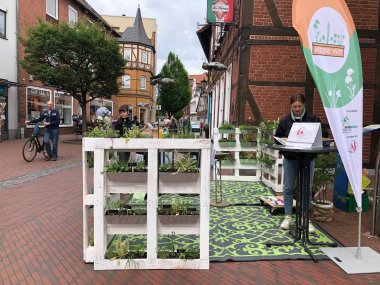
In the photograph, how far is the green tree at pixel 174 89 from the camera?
49.9m

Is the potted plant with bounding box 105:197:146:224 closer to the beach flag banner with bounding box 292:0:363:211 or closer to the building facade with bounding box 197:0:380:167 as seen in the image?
the beach flag banner with bounding box 292:0:363:211

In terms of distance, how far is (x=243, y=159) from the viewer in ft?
24.7

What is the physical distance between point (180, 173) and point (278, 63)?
6132 mm

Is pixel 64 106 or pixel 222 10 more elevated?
pixel 222 10

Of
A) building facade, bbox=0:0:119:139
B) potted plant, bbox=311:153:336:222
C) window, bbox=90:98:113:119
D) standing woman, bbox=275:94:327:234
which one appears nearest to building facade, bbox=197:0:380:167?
potted plant, bbox=311:153:336:222

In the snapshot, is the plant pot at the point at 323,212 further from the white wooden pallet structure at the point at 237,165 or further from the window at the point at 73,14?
the window at the point at 73,14

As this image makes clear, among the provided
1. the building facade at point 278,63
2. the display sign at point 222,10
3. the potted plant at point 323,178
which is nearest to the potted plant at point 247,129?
the building facade at point 278,63

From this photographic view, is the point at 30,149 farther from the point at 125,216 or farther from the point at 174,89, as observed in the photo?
the point at 174,89

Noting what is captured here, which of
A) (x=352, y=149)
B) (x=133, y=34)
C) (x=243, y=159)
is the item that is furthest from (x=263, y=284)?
(x=133, y=34)

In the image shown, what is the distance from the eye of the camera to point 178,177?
3207 millimetres

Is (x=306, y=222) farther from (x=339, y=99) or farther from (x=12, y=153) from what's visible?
(x=12, y=153)

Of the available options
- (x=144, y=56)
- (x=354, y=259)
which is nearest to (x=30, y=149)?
(x=354, y=259)

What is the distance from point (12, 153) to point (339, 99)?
1124cm

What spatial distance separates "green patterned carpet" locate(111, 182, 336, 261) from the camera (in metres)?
3.52
